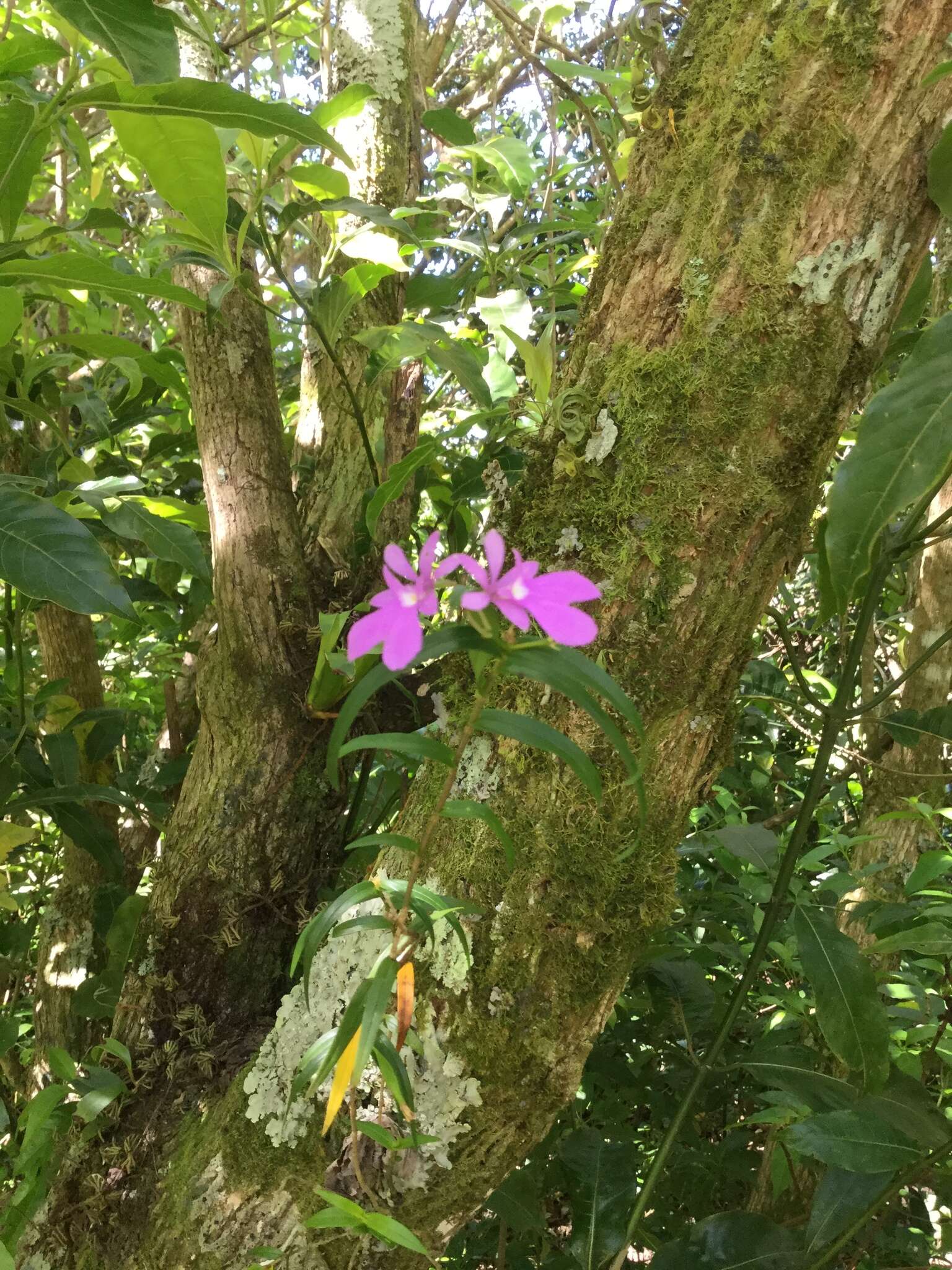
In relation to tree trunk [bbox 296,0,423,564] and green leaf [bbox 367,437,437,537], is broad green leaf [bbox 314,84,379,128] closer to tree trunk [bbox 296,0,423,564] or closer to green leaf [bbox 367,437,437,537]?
tree trunk [bbox 296,0,423,564]

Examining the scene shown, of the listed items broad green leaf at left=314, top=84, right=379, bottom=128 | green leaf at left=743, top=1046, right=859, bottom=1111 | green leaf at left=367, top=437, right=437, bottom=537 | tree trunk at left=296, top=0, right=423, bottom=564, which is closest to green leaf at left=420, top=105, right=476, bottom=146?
tree trunk at left=296, top=0, right=423, bottom=564

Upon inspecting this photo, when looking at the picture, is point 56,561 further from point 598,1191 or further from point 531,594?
point 598,1191

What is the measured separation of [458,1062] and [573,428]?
1.75ft

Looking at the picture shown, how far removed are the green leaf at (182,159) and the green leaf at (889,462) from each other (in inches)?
22.1

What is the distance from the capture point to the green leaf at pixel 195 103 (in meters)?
0.64

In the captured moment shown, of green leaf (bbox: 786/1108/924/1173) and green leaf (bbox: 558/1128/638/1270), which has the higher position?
green leaf (bbox: 786/1108/924/1173)

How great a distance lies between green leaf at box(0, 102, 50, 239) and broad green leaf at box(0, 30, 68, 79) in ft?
0.10

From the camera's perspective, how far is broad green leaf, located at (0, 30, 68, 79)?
0.74m

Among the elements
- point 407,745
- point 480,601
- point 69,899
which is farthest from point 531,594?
point 69,899

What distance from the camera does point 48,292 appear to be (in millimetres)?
1061

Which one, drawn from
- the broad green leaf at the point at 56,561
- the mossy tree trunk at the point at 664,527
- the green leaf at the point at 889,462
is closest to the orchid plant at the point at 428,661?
the mossy tree trunk at the point at 664,527

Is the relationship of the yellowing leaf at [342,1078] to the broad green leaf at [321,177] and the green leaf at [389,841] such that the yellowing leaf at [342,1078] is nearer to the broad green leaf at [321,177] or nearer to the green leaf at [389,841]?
the green leaf at [389,841]

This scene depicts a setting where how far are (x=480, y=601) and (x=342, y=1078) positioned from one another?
12.9 inches

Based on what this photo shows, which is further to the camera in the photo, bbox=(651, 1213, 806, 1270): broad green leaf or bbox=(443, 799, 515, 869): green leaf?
bbox=(651, 1213, 806, 1270): broad green leaf
